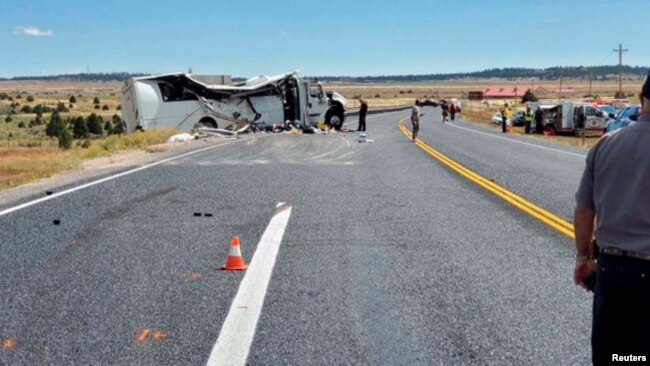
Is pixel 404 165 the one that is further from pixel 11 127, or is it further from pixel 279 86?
pixel 11 127

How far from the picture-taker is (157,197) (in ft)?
37.8

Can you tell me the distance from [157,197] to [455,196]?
471cm

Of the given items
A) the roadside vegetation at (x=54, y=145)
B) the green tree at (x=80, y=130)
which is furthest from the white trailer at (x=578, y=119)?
the green tree at (x=80, y=130)

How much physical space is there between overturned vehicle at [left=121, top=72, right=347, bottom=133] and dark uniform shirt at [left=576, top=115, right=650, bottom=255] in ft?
96.7

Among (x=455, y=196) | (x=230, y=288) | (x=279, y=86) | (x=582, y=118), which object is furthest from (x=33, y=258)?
(x=582, y=118)

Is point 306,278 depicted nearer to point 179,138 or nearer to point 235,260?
point 235,260

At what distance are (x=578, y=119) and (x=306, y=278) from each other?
3664 centimetres

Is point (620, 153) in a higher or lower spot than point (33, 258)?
higher

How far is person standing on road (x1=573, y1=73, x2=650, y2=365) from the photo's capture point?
2.92 metres

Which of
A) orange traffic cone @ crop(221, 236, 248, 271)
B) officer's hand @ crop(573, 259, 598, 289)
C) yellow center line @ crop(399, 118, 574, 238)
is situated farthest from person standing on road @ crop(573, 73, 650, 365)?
yellow center line @ crop(399, 118, 574, 238)

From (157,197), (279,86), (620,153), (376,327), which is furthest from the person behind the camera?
(279,86)

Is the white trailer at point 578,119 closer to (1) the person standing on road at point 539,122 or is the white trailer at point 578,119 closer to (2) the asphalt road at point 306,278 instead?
(1) the person standing on road at point 539,122

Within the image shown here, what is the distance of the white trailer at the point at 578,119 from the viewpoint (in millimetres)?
39250

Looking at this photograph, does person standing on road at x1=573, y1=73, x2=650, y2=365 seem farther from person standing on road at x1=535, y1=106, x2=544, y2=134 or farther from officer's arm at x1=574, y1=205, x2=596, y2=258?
person standing on road at x1=535, y1=106, x2=544, y2=134
